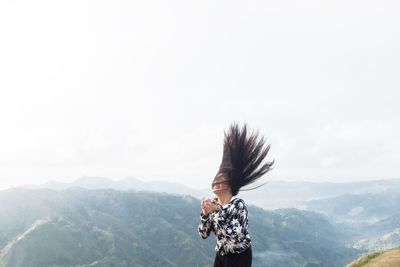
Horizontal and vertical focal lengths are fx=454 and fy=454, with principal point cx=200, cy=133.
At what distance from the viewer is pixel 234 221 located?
20.6ft

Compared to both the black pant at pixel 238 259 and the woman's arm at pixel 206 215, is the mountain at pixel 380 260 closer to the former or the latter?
the black pant at pixel 238 259

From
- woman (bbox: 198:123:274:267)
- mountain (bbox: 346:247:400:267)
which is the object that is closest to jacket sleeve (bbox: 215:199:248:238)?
woman (bbox: 198:123:274:267)

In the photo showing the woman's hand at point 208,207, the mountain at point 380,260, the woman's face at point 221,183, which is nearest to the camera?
the woman's hand at point 208,207

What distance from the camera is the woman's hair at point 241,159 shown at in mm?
6355

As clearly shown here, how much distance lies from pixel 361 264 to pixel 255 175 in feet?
157

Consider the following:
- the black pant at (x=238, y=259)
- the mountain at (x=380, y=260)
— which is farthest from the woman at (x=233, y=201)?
the mountain at (x=380, y=260)

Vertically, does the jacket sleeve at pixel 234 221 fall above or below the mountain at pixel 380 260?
above

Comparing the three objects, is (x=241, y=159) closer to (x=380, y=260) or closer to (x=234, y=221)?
(x=234, y=221)

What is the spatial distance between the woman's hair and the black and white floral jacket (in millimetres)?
327

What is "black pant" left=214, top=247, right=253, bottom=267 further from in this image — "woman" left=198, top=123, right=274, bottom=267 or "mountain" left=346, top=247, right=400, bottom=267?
"mountain" left=346, top=247, right=400, bottom=267

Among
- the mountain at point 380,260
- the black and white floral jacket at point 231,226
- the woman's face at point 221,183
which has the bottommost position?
the mountain at point 380,260

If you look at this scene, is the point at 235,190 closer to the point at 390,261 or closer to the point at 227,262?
the point at 227,262

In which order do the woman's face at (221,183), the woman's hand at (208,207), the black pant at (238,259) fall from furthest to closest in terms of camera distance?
the woman's face at (221,183) < the woman's hand at (208,207) < the black pant at (238,259)

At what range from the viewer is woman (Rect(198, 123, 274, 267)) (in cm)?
624
